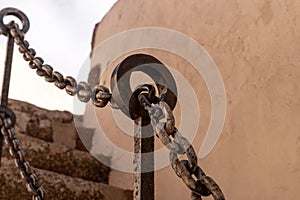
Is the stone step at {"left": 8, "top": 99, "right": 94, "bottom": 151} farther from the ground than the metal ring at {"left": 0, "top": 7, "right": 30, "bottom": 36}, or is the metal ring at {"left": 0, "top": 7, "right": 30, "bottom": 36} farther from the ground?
the stone step at {"left": 8, "top": 99, "right": 94, "bottom": 151}

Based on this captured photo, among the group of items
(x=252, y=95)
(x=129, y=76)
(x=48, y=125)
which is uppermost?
(x=48, y=125)

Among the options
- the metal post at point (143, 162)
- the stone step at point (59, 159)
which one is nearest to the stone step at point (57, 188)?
the stone step at point (59, 159)

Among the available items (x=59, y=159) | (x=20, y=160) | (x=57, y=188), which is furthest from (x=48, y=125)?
(x=20, y=160)

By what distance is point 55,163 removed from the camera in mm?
1616

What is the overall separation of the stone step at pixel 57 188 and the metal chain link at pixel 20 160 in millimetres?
620

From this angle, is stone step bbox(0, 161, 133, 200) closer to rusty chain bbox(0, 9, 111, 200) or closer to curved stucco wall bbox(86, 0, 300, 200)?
curved stucco wall bbox(86, 0, 300, 200)

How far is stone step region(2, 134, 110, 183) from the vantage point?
157cm

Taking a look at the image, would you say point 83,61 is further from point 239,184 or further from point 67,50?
point 239,184

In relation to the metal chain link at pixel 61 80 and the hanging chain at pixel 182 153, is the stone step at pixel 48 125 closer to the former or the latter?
the metal chain link at pixel 61 80

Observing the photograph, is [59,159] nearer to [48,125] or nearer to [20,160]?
[48,125]

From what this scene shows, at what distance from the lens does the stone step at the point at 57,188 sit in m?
1.30

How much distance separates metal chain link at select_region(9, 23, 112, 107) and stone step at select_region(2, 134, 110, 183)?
→ 0.81 meters

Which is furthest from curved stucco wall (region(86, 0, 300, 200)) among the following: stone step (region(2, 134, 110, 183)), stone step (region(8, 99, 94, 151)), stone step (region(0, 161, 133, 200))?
stone step (region(8, 99, 94, 151))

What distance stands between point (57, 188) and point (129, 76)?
0.95 metres
